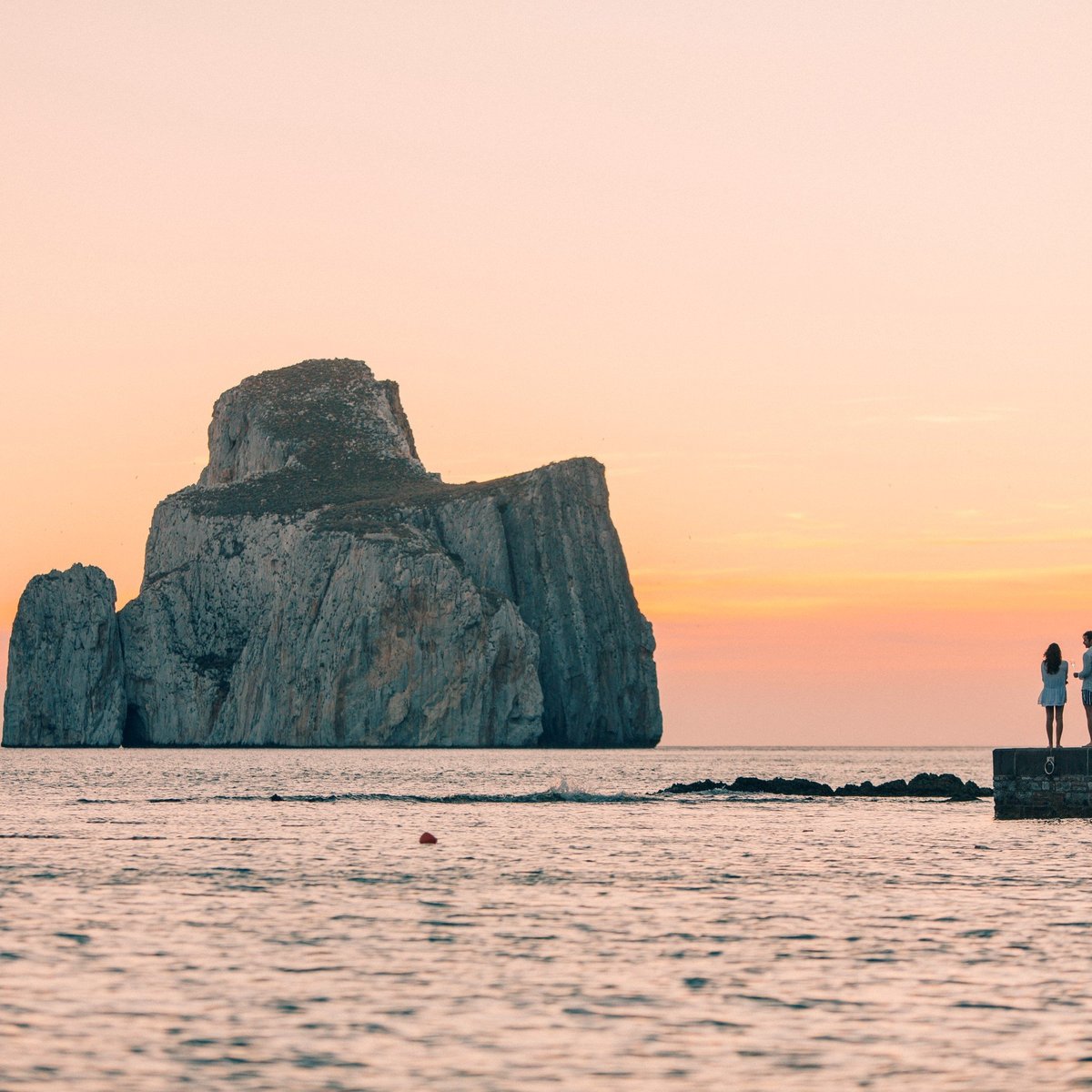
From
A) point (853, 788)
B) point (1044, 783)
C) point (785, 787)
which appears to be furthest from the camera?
point (785, 787)

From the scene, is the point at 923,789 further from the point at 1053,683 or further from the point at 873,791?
the point at 1053,683

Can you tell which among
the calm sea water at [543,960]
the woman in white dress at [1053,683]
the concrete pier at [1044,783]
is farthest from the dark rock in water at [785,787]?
the woman in white dress at [1053,683]

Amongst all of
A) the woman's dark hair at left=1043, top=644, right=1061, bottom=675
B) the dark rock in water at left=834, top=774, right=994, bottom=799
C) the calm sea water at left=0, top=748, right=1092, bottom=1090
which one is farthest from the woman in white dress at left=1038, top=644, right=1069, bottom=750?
the dark rock in water at left=834, top=774, right=994, bottom=799

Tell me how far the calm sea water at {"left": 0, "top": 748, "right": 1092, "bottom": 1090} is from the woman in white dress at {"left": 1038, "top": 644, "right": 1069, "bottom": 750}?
3.23m

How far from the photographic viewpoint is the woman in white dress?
148 ft

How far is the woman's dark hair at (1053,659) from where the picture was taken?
147ft

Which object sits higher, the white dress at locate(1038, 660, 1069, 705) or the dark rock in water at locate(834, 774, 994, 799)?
the white dress at locate(1038, 660, 1069, 705)

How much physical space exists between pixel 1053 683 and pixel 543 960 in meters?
27.0

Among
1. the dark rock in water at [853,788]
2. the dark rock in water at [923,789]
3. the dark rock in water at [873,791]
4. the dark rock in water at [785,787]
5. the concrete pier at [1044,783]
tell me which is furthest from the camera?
the dark rock in water at [785,787]

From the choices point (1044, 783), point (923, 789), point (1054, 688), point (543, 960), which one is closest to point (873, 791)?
point (923, 789)

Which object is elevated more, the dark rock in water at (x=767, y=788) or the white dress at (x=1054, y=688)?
the white dress at (x=1054, y=688)

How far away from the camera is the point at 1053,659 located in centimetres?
4506

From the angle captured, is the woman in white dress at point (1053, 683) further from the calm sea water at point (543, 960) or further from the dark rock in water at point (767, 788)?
the dark rock in water at point (767, 788)

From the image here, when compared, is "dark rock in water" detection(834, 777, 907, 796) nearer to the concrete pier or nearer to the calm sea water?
the concrete pier
